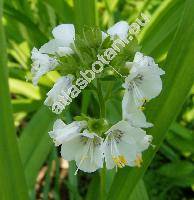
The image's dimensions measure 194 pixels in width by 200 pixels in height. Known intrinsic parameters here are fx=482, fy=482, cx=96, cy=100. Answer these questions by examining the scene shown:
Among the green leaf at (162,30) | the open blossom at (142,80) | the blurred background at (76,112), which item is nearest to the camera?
the open blossom at (142,80)

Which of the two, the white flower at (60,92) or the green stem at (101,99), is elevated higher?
the white flower at (60,92)

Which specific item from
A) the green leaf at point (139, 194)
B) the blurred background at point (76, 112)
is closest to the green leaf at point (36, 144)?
the blurred background at point (76, 112)

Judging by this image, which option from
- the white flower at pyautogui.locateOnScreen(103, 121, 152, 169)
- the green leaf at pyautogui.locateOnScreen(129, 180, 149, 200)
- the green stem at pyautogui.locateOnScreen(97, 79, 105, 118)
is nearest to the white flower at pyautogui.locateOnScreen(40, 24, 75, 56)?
the green stem at pyautogui.locateOnScreen(97, 79, 105, 118)

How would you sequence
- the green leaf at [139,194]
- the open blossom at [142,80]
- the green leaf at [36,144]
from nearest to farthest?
the open blossom at [142,80]
the green leaf at [139,194]
the green leaf at [36,144]

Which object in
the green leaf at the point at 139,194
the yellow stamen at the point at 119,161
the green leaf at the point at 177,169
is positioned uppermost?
the yellow stamen at the point at 119,161

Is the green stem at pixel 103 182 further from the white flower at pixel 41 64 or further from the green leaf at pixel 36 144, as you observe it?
the green leaf at pixel 36 144

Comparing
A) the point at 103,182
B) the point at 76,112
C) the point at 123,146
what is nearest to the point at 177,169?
the point at 76,112

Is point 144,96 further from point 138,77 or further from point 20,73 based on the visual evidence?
point 20,73
